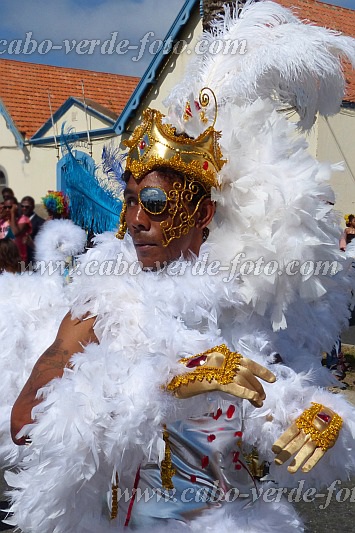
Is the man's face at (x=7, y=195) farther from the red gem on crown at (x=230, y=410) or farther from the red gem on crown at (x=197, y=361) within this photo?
the red gem on crown at (x=197, y=361)

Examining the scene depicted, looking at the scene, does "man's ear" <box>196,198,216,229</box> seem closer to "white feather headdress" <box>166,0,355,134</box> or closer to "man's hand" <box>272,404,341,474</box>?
"white feather headdress" <box>166,0,355,134</box>

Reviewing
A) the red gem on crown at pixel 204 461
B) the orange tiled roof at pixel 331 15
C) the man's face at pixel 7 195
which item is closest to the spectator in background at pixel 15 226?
the man's face at pixel 7 195

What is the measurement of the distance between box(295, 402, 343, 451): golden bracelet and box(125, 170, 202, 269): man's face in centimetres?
60

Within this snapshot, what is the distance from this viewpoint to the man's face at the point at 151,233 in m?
2.00

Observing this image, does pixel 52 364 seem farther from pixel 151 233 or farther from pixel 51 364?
pixel 151 233

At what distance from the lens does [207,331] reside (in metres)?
1.92

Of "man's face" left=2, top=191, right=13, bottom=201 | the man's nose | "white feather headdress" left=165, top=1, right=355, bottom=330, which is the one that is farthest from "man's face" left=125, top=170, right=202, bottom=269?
"man's face" left=2, top=191, right=13, bottom=201

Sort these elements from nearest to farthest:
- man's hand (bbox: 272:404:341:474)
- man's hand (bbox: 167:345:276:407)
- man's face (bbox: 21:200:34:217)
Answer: man's hand (bbox: 167:345:276:407) < man's hand (bbox: 272:404:341:474) < man's face (bbox: 21:200:34:217)

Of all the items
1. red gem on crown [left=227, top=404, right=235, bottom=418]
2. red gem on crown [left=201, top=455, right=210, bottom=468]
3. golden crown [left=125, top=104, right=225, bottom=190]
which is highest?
golden crown [left=125, top=104, right=225, bottom=190]

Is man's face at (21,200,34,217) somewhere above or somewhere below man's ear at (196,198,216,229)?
below

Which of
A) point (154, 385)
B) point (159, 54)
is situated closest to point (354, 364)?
point (154, 385)

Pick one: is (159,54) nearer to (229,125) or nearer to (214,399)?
(229,125)

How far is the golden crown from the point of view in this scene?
80.4 inches

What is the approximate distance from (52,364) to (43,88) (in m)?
16.9
